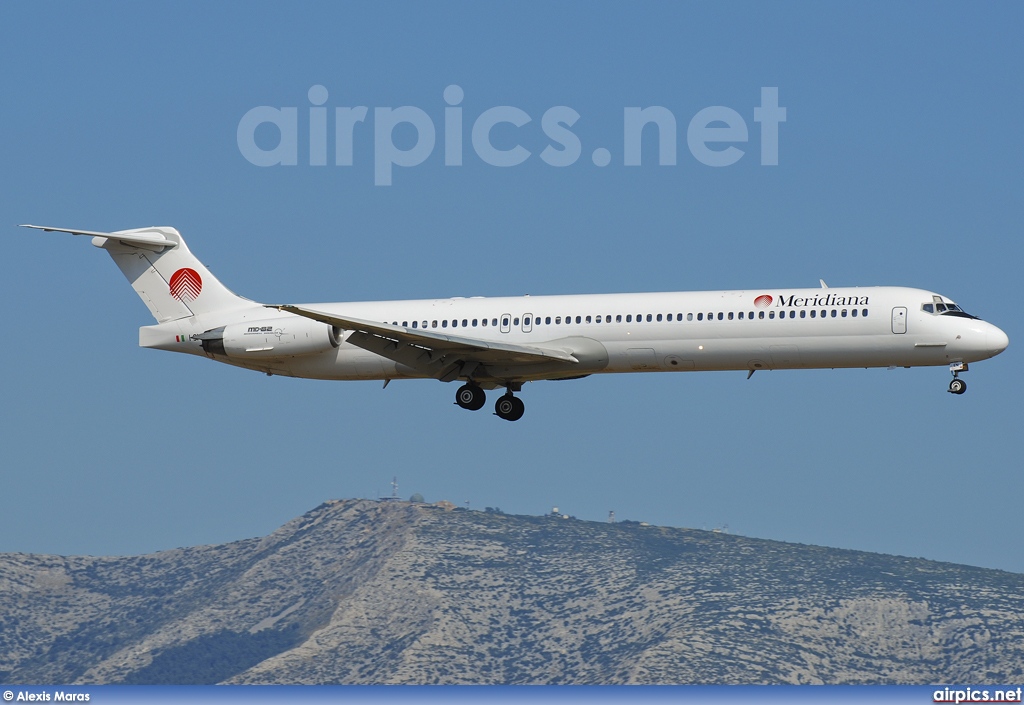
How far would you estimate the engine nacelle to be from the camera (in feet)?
161

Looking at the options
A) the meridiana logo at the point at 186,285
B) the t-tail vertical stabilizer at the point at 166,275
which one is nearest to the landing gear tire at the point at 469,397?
the t-tail vertical stabilizer at the point at 166,275

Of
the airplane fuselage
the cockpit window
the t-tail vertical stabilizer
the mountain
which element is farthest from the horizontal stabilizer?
the mountain

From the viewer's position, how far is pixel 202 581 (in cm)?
18812

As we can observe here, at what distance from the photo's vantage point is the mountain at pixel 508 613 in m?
→ 154

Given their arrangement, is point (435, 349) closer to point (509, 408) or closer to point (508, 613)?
point (509, 408)

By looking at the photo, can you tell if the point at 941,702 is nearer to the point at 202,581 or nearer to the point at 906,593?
the point at 906,593

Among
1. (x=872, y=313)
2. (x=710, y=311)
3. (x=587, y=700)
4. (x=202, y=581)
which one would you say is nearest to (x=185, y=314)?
(x=710, y=311)

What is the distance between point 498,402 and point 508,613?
392 feet

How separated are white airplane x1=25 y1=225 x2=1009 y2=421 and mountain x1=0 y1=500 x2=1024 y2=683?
3710 inches

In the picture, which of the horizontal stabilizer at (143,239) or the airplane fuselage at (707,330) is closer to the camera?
the airplane fuselage at (707,330)

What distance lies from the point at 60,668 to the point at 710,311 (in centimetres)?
13484

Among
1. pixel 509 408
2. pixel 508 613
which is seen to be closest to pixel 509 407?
pixel 509 408

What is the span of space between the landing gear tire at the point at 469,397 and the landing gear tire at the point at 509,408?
58 cm

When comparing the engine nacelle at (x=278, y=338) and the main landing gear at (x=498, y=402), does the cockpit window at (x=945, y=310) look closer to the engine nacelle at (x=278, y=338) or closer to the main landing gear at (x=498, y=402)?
the main landing gear at (x=498, y=402)
